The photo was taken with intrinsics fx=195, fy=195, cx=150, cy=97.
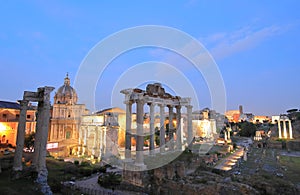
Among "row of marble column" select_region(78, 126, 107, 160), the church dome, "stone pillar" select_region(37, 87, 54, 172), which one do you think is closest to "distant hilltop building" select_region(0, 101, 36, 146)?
the church dome

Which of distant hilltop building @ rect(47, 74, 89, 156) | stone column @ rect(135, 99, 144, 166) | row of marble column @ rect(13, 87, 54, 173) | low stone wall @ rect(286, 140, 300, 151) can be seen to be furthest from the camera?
low stone wall @ rect(286, 140, 300, 151)

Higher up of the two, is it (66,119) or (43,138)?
(66,119)

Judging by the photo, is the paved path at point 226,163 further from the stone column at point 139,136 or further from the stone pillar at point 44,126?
the stone pillar at point 44,126

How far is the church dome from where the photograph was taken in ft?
197

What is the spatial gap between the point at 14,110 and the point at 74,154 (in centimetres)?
1749

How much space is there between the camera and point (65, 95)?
6056 cm

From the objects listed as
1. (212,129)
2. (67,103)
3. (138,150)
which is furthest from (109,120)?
(212,129)

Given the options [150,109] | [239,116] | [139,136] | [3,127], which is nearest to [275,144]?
[150,109]

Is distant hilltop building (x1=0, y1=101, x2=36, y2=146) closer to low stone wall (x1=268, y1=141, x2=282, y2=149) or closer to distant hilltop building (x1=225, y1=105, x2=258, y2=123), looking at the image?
low stone wall (x1=268, y1=141, x2=282, y2=149)

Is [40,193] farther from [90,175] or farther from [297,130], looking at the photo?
[297,130]

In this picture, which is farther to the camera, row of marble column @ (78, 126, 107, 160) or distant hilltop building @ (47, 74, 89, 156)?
distant hilltop building @ (47, 74, 89, 156)

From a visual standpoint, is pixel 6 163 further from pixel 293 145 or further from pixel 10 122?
pixel 293 145

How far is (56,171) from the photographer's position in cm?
2408

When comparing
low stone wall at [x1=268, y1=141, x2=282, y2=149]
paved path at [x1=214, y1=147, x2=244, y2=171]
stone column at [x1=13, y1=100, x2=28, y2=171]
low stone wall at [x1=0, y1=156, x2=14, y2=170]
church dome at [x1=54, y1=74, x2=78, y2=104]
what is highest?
church dome at [x1=54, y1=74, x2=78, y2=104]
